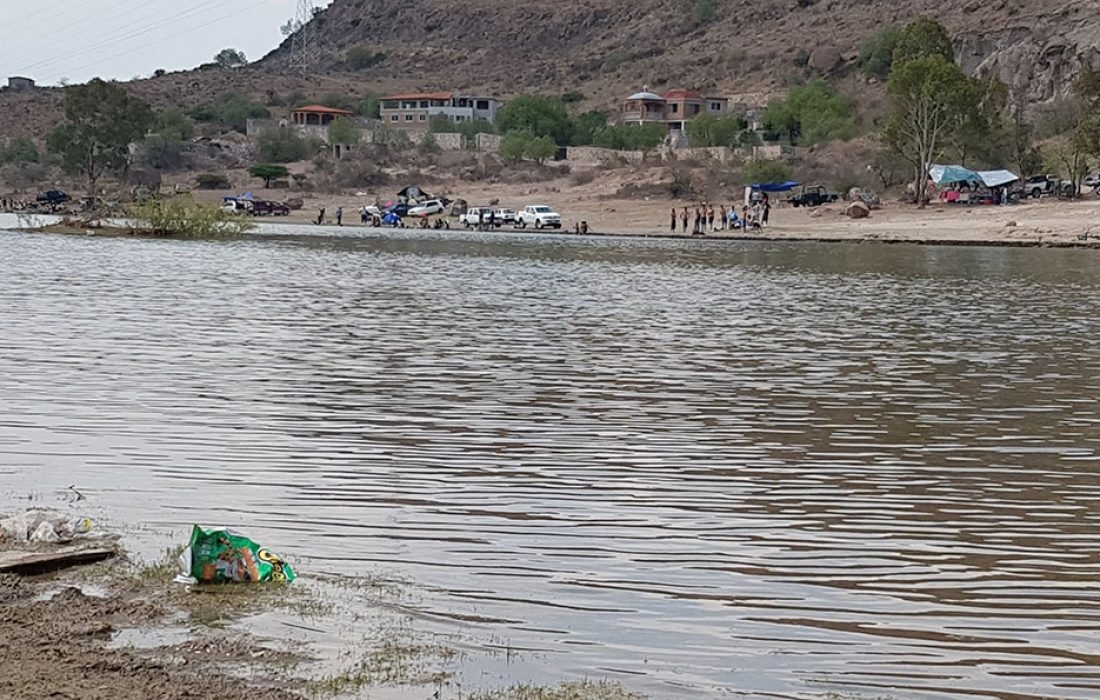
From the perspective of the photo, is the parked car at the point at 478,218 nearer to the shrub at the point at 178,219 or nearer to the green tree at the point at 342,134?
the shrub at the point at 178,219

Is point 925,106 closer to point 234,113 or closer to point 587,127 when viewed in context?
point 587,127

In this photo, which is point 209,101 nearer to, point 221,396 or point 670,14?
point 670,14

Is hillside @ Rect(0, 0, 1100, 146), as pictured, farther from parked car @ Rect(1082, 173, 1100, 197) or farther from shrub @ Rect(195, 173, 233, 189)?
shrub @ Rect(195, 173, 233, 189)

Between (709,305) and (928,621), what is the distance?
24834mm

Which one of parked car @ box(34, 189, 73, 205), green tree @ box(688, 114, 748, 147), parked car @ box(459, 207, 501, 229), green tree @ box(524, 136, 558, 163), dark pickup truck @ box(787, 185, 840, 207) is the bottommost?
parked car @ box(459, 207, 501, 229)

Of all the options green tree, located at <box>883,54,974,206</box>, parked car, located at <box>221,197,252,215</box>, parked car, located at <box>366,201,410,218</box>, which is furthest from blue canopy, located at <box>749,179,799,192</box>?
parked car, located at <box>221,197,252,215</box>

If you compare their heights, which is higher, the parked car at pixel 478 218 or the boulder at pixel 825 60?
the boulder at pixel 825 60

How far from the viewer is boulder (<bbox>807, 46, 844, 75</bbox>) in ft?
477

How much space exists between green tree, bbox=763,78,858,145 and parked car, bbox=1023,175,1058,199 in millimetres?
26330

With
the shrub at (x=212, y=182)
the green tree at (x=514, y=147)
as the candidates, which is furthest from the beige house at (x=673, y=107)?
the shrub at (x=212, y=182)

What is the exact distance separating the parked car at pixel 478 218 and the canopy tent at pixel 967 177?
26893 millimetres

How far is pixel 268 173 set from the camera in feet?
401

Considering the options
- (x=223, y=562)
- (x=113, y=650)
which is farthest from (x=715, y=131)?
(x=113, y=650)

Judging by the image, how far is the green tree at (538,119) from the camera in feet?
461
